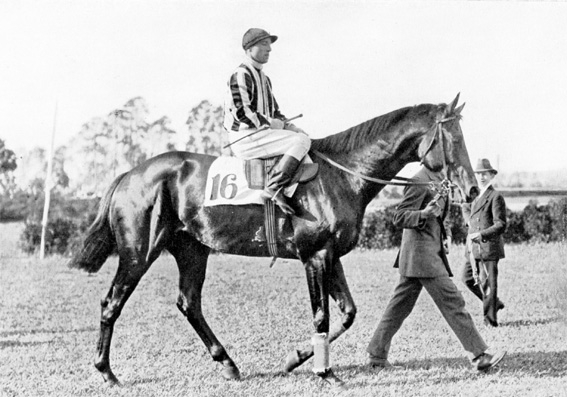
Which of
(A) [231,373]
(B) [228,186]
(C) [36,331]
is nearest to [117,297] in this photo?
(A) [231,373]

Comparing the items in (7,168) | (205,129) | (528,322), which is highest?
(205,129)

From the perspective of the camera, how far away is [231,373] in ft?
17.0

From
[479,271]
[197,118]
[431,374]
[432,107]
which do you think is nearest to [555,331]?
[479,271]

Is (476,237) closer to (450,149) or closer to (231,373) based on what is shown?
(450,149)

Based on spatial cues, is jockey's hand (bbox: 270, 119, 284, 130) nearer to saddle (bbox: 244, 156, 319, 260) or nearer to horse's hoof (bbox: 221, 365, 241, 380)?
saddle (bbox: 244, 156, 319, 260)

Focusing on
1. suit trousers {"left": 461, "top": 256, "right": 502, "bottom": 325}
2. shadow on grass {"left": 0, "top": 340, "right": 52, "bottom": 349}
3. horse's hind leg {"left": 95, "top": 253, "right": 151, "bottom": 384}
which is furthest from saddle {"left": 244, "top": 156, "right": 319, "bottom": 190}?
suit trousers {"left": 461, "top": 256, "right": 502, "bottom": 325}

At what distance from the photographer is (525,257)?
36.7 ft

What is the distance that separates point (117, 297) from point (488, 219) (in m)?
4.17

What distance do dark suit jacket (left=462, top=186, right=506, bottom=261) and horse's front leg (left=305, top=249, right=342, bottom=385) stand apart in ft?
9.21

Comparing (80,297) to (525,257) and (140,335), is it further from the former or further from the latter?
(525,257)

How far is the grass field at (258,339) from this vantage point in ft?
15.9

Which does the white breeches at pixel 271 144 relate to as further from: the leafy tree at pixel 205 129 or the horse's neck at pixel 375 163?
the leafy tree at pixel 205 129

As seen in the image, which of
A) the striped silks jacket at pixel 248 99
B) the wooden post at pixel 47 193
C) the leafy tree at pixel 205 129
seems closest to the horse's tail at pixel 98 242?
the striped silks jacket at pixel 248 99

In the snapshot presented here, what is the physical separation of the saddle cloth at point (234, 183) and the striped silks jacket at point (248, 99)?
0.31m
